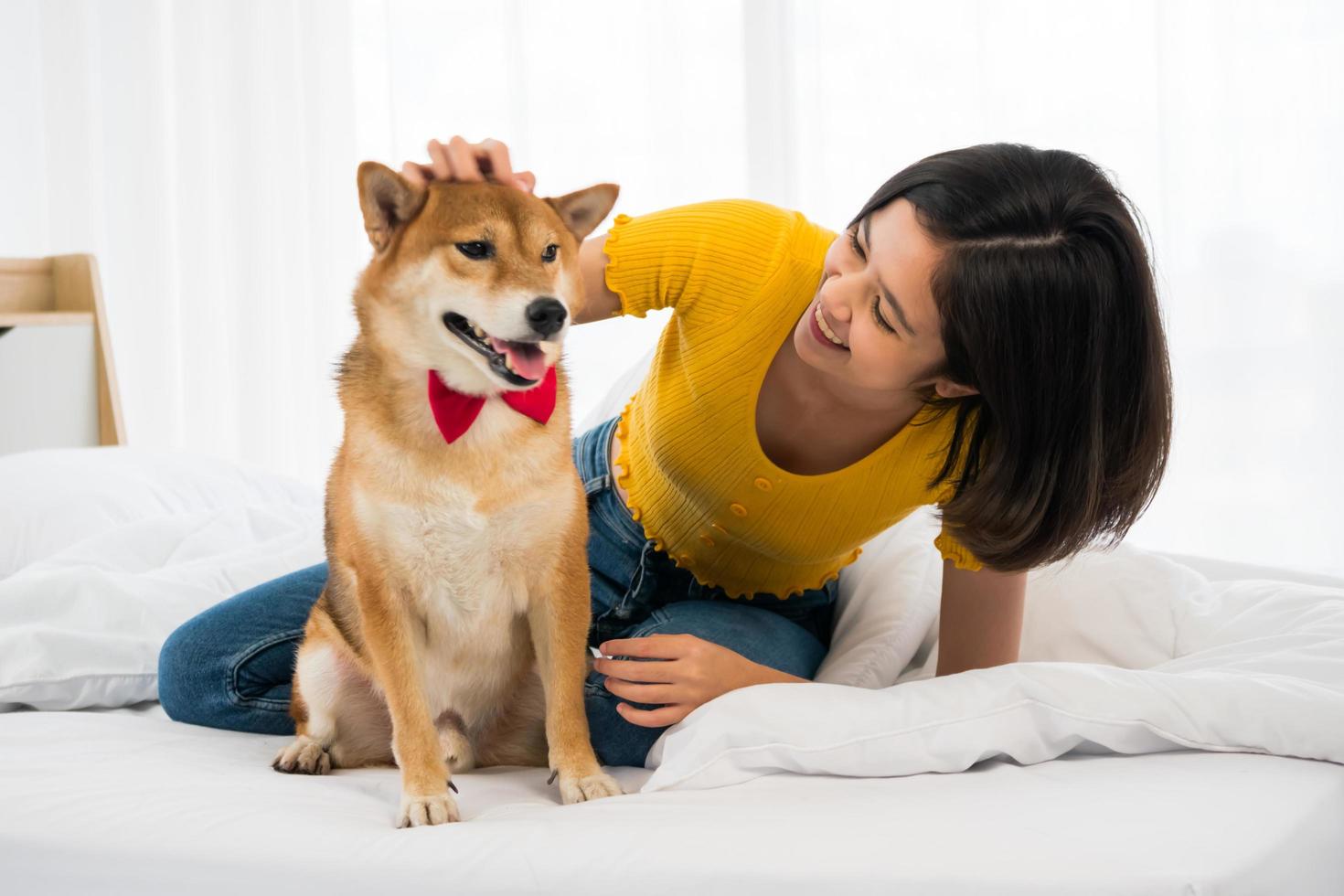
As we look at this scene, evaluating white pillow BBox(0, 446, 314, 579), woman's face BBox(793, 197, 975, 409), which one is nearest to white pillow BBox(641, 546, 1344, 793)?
woman's face BBox(793, 197, 975, 409)

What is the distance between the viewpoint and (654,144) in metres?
3.56

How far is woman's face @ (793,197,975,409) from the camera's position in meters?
1.22

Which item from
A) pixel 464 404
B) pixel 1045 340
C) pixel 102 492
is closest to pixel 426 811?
pixel 464 404

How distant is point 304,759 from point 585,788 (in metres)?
0.38

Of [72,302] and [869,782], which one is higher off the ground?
[72,302]

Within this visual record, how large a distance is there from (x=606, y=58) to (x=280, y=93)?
1293 millimetres

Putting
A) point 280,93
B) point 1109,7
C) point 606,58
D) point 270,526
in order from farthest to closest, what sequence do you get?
1. point 280,93
2. point 606,58
3. point 1109,7
4. point 270,526

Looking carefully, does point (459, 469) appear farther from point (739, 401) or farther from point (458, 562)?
point (739, 401)

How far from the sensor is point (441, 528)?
3.91ft

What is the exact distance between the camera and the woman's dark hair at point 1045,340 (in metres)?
1.20

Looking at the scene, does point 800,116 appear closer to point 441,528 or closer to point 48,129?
point 441,528

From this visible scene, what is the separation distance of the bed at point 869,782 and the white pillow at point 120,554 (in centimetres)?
1

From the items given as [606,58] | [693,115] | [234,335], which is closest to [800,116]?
[693,115]

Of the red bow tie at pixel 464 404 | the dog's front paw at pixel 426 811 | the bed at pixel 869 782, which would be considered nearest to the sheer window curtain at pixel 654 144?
the bed at pixel 869 782
